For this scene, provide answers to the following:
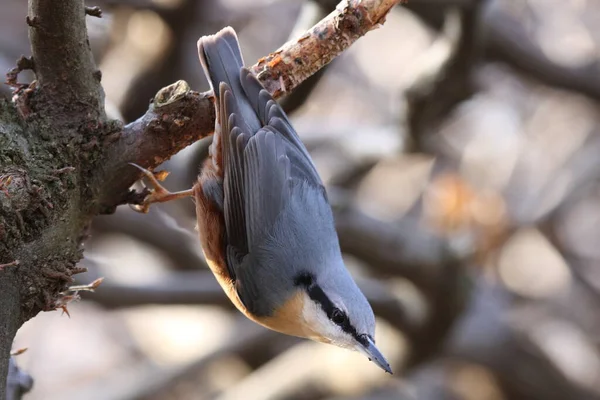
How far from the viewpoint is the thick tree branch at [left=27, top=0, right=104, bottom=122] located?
1815mm

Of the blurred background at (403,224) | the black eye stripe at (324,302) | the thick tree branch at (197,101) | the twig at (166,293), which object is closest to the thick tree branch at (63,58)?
the thick tree branch at (197,101)

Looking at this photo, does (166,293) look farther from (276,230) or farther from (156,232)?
(276,230)

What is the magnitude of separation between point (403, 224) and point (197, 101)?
286 cm

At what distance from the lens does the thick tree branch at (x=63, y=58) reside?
5.96ft

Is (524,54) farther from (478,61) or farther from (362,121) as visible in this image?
(362,121)

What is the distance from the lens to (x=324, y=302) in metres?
2.38

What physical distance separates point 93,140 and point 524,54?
3836 millimetres

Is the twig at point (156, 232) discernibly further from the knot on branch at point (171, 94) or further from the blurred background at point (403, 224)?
the knot on branch at point (171, 94)

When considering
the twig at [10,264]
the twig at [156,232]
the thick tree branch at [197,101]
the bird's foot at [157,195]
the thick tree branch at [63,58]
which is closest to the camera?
the twig at [10,264]

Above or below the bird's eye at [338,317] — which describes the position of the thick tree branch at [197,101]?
above

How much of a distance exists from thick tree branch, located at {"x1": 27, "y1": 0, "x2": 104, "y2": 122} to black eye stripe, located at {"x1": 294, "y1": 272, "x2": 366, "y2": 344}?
2.66 feet

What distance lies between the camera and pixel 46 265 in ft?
5.72

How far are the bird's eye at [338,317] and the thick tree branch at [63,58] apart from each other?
2.95ft

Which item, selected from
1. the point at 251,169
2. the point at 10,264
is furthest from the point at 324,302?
the point at 10,264
